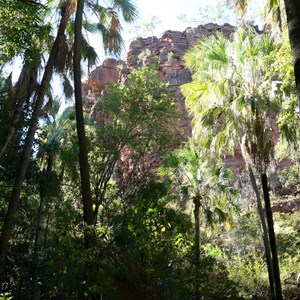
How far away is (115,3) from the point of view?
12.8 m

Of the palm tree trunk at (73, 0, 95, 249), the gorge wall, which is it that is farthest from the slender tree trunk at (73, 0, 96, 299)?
the gorge wall

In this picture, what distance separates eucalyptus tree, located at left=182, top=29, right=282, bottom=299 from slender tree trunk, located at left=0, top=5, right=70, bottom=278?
4.05 m

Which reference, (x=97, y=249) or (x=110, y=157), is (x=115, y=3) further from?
(x=97, y=249)

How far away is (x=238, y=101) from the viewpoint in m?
11.1

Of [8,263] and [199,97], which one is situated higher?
[199,97]

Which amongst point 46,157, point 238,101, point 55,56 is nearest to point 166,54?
point 46,157

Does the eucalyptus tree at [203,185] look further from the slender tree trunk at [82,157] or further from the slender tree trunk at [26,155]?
the slender tree trunk at [82,157]

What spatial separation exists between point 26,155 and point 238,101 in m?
5.80

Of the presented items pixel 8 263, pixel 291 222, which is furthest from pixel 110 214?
pixel 291 222

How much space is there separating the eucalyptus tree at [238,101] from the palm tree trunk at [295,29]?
819 centimetres

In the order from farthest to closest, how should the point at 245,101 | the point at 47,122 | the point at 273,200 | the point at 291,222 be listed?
the point at 273,200 → the point at 291,222 → the point at 47,122 → the point at 245,101

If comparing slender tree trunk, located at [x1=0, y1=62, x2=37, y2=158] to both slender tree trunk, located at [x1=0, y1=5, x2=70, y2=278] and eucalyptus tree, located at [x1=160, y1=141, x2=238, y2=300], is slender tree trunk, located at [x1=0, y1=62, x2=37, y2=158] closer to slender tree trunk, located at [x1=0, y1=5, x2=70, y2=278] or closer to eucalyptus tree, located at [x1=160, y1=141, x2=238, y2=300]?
slender tree trunk, located at [x1=0, y1=5, x2=70, y2=278]

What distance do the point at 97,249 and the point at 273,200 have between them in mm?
35272

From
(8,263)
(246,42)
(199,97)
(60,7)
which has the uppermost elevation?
(60,7)
